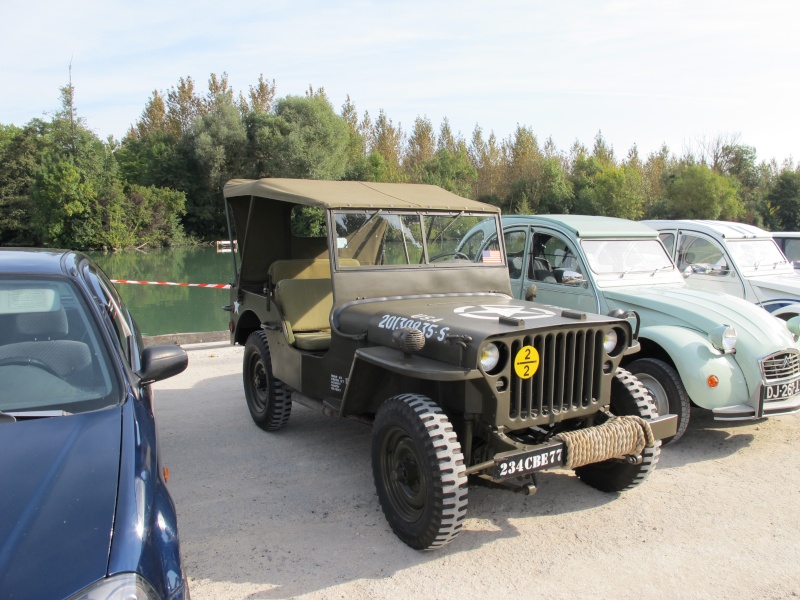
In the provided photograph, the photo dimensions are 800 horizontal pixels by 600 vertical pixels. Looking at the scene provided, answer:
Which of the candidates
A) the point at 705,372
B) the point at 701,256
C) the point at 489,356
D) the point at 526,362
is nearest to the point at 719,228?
the point at 701,256

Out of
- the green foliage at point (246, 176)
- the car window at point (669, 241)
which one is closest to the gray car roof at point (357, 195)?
the car window at point (669, 241)

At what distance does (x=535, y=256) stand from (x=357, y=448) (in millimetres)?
3264

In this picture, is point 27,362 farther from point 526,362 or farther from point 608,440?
point 608,440

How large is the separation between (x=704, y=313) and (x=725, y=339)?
403 mm

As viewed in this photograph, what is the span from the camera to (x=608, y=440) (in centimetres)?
364

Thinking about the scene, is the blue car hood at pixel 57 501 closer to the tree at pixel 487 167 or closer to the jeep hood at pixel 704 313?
the jeep hood at pixel 704 313

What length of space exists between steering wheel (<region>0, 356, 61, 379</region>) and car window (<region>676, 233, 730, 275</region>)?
7.56m

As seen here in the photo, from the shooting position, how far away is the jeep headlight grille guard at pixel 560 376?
355 centimetres

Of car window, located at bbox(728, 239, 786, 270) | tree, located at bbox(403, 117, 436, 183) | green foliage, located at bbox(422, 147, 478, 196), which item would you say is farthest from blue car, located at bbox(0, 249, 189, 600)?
tree, located at bbox(403, 117, 436, 183)

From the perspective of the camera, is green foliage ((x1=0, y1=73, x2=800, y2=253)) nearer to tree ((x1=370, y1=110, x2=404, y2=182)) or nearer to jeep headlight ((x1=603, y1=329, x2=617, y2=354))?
tree ((x1=370, y1=110, x2=404, y2=182))

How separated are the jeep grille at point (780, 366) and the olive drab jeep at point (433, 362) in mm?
1073

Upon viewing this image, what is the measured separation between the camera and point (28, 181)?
40.1 meters

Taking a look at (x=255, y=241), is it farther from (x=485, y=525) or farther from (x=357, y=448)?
(x=485, y=525)

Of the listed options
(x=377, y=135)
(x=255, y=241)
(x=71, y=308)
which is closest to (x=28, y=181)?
(x=377, y=135)
